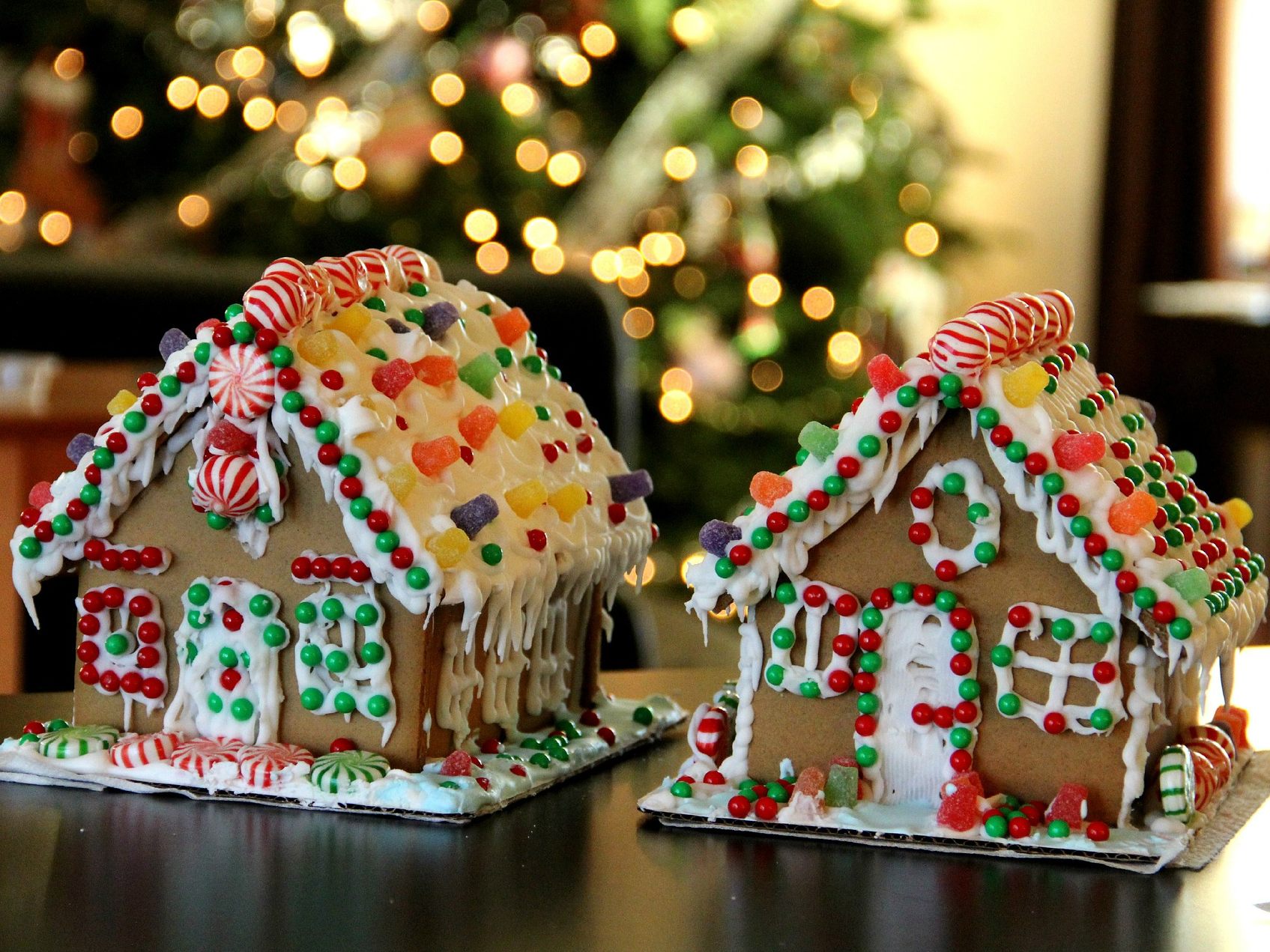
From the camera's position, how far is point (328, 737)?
4.32 feet

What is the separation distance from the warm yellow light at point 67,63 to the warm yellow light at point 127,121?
0.43ft

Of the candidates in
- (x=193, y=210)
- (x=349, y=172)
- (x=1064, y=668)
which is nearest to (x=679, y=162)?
(x=349, y=172)

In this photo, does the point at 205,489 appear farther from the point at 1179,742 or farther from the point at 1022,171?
the point at 1022,171

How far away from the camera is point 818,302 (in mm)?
4168

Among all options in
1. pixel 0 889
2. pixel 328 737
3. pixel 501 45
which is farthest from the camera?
pixel 501 45

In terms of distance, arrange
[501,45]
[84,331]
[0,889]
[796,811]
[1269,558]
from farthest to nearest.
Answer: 1. [1269,558]
2. [501,45]
3. [84,331]
4. [796,811]
5. [0,889]

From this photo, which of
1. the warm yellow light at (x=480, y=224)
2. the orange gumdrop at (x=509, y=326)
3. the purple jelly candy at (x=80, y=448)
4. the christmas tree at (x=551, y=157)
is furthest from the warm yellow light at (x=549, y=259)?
the purple jelly candy at (x=80, y=448)

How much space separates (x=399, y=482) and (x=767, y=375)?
9.98ft

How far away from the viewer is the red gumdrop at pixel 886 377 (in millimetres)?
1205

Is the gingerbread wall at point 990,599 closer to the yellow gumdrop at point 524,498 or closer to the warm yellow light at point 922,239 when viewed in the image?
the yellow gumdrop at point 524,498

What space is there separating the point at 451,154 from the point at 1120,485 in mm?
2845

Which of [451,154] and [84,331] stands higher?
[451,154]

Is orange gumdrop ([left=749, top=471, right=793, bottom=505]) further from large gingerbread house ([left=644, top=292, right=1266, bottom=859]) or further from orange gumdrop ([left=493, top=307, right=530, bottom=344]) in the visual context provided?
orange gumdrop ([left=493, top=307, right=530, bottom=344])

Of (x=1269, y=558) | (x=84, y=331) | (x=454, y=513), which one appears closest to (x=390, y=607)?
(x=454, y=513)
